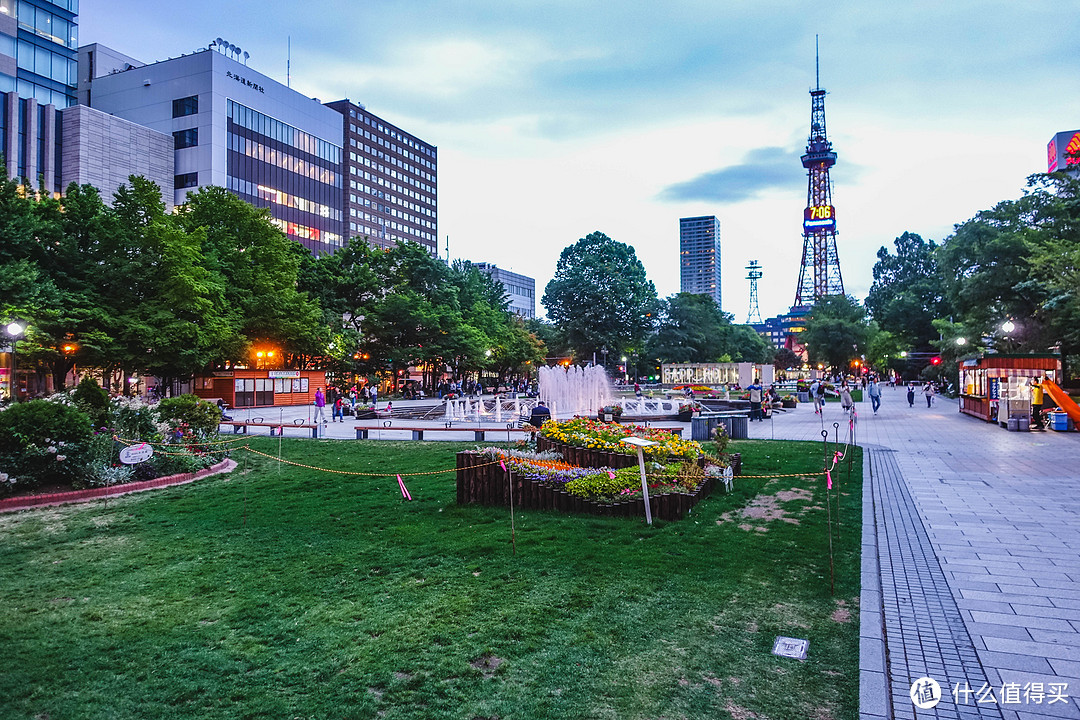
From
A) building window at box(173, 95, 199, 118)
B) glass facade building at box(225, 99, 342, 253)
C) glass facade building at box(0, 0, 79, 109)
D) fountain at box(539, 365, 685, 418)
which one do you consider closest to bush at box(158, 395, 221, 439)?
fountain at box(539, 365, 685, 418)

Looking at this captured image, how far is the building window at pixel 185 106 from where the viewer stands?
65.6 meters

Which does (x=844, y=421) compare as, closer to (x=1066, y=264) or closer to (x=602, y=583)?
(x=1066, y=264)

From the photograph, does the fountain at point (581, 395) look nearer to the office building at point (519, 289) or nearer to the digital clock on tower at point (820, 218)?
the digital clock on tower at point (820, 218)

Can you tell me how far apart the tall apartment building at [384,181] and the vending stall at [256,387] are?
6729cm

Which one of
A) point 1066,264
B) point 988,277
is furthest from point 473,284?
point 1066,264

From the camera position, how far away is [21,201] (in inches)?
1180

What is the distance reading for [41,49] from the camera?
59688mm

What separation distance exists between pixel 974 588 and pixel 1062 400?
969 inches

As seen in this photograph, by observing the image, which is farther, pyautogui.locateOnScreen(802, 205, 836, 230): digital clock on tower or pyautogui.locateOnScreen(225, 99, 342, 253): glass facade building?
pyautogui.locateOnScreen(802, 205, 836, 230): digital clock on tower

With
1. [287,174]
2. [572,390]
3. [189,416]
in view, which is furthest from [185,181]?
[189,416]

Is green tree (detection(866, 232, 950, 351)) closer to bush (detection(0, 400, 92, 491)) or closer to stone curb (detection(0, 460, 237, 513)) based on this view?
stone curb (detection(0, 460, 237, 513))

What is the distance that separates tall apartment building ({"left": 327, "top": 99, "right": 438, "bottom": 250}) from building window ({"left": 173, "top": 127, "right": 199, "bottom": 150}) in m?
44.6

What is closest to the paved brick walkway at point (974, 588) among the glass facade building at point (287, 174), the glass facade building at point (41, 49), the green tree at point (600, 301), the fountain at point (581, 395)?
the fountain at point (581, 395)

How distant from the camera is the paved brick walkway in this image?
4.67 metres
